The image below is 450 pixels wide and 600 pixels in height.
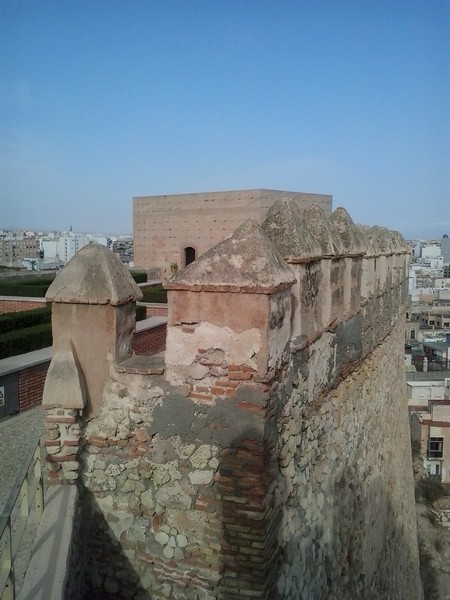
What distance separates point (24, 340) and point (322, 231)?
7330 millimetres

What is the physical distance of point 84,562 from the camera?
3.18 m

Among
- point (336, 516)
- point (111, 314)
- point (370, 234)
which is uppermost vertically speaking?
point (370, 234)

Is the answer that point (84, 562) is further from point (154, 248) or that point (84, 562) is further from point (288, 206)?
point (154, 248)

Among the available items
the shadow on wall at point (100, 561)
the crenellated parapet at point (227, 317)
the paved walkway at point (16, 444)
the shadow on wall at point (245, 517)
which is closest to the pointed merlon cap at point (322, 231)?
the crenellated parapet at point (227, 317)

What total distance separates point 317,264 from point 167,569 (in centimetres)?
225

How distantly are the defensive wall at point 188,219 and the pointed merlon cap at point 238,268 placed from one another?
56.0ft

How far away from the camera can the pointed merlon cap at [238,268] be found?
2740mm

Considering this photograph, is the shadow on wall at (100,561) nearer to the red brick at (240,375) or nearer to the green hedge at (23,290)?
the red brick at (240,375)

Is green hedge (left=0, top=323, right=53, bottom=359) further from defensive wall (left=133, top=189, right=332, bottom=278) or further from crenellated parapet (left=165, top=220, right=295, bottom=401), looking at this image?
defensive wall (left=133, top=189, right=332, bottom=278)

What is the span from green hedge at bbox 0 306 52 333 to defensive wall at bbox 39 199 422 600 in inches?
299

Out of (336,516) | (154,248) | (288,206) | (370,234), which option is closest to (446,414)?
(154,248)

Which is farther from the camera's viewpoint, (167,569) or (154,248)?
(154,248)

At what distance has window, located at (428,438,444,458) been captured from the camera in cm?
2002

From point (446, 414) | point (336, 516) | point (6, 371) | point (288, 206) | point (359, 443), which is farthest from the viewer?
point (446, 414)
